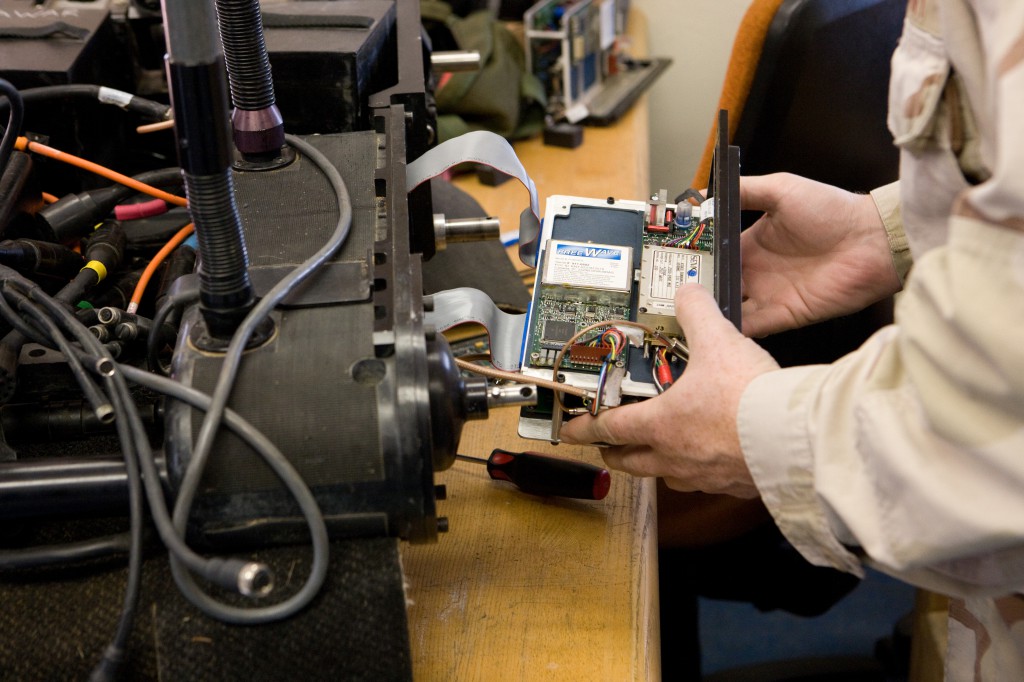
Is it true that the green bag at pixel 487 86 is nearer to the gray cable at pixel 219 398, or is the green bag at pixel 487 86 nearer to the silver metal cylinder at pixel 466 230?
the silver metal cylinder at pixel 466 230

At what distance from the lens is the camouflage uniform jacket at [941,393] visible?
1.75 feet

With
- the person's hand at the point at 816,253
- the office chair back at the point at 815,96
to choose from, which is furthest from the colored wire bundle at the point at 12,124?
the office chair back at the point at 815,96

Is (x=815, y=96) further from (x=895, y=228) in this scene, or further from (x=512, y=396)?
(x=512, y=396)

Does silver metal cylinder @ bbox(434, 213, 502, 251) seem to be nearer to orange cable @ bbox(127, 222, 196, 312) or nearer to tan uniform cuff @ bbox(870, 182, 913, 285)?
orange cable @ bbox(127, 222, 196, 312)

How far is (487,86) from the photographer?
1601 mm

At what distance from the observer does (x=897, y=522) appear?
617 millimetres

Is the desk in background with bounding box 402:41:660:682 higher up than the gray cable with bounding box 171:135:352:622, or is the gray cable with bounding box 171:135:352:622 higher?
the gray cable with bounding box 171:135:352:622

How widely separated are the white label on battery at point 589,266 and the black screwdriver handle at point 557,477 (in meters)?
0.18

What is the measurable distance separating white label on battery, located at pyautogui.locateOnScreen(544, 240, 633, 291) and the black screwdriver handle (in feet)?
0.58

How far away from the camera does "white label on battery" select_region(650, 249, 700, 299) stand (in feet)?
2.77

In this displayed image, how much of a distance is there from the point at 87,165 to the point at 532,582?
2.18 feet

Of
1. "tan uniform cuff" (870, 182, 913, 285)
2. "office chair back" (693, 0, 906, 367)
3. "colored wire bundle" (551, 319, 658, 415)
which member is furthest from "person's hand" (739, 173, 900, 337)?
"colored wire bundle" (551, 319, 658, 415)

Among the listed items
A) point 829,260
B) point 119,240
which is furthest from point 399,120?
point 829,260

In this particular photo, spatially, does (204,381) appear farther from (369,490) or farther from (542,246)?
(542,246)
